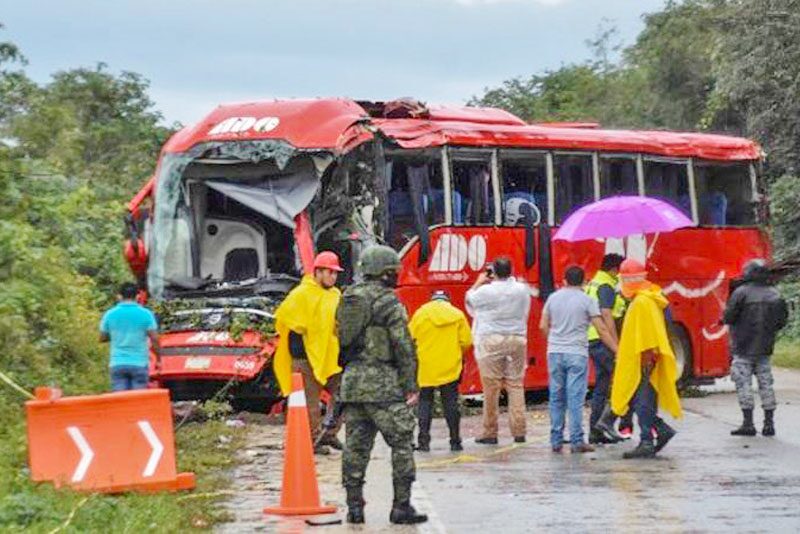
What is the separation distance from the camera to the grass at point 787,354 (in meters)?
34.9

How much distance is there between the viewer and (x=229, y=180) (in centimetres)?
2142

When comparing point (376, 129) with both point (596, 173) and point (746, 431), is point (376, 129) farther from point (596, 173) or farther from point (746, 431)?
point (746, 431)

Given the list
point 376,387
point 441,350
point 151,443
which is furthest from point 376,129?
point 376,387

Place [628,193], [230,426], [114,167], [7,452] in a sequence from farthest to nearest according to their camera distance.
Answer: [114,167] → [628,193] → [230,426] → [7,452]

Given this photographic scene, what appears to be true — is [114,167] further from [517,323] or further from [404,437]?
[404,437]

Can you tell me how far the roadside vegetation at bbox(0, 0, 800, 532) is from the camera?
13367 mm

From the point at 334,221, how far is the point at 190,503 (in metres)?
7.87

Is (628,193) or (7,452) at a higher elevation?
(628,193)

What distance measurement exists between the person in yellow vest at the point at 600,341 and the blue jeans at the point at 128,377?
4387 mm

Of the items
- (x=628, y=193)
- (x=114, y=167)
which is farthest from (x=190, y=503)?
(x=114, y=167)

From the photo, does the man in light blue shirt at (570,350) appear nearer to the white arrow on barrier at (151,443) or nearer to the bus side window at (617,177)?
the white arrow on barrier at (151,443)

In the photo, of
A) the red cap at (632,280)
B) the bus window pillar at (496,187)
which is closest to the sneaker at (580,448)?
the red cap at (632,280)

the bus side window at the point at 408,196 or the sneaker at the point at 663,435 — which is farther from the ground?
the bus side window at the point at 408,196

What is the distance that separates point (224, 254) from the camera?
70.9ft
